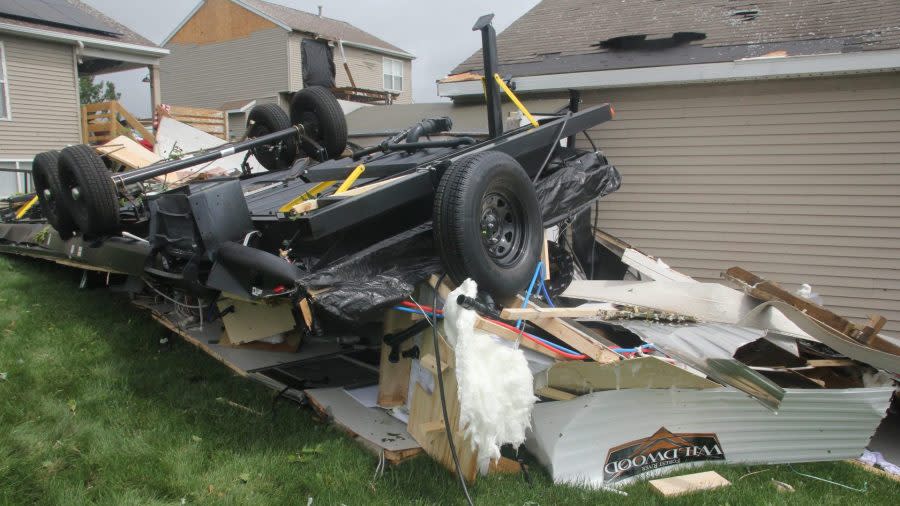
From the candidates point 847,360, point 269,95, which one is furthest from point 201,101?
point 847,360

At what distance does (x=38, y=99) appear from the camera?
1371 centimetres

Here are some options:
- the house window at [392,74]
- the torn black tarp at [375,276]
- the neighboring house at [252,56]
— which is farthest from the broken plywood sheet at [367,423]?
the house window at [392,74]

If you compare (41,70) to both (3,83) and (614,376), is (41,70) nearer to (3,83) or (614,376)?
(3,83)

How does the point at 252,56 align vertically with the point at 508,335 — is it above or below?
above

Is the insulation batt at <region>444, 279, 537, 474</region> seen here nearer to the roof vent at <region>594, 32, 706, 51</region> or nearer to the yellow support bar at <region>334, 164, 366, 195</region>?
the yellow support bar at <region>334, 164, 366, 195</region>

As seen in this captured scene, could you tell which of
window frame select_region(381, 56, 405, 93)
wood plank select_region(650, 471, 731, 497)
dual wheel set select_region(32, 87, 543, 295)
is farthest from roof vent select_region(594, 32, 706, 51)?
window frame select_region(381, 56, 405, 93)

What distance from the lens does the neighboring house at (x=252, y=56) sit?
22.1m

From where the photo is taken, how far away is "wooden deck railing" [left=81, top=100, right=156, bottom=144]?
13547 millimetres

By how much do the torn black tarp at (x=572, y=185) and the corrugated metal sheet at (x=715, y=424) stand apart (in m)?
1.46

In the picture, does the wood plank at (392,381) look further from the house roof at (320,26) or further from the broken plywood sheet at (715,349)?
the house roof at (320,26)

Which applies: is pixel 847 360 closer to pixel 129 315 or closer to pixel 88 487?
pixel 88 487

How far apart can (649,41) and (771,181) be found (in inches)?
75.5

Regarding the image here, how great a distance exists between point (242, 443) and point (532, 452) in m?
1.47

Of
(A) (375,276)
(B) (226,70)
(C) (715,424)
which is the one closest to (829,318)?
(C) (715,424)
